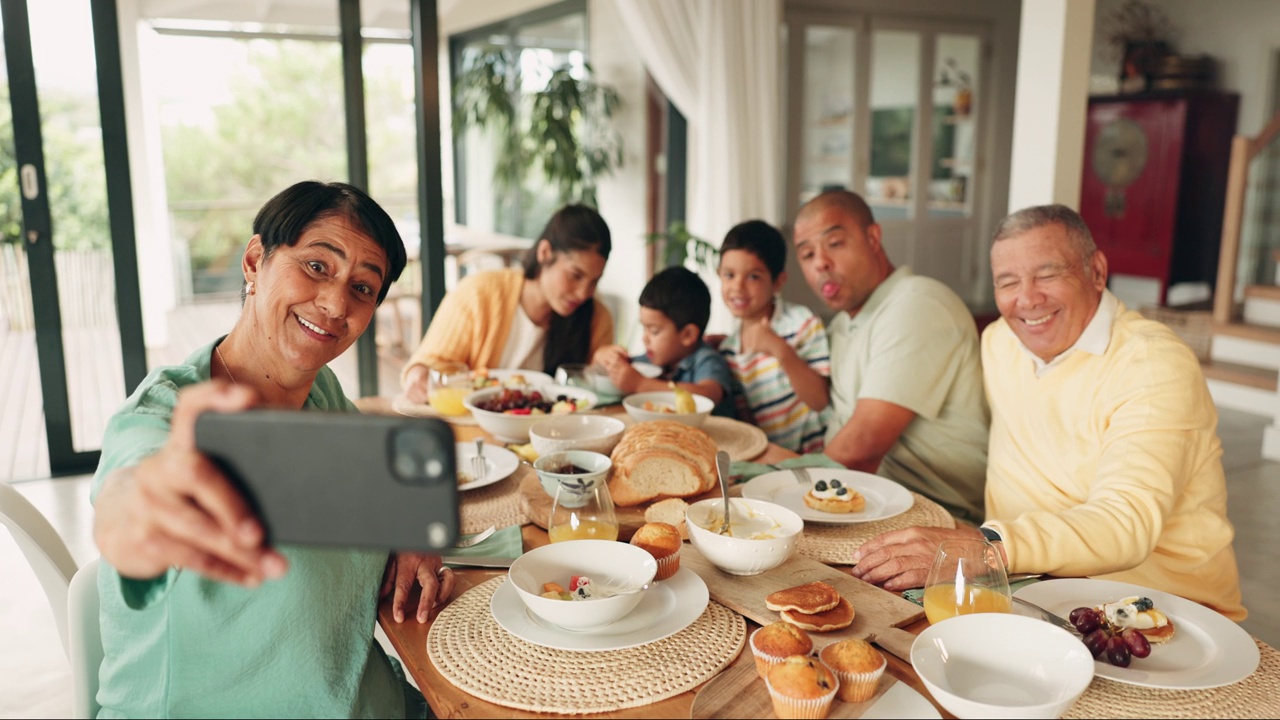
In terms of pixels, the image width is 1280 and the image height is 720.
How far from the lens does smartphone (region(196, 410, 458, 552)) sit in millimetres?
673

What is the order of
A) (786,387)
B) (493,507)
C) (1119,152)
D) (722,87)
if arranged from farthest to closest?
(1119,152) < (722,87) < (786,387) < (493,507)

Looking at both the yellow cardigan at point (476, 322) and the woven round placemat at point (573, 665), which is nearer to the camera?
the woven round placemat at point (573, 665)

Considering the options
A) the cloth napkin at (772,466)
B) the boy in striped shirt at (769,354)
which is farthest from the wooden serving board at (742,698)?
the boy in striped shirt at (769,354)

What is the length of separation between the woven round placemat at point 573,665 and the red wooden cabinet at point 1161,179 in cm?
757

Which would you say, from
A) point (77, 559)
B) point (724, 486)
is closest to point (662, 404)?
point (724, 486)

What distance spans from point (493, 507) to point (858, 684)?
0.85 m

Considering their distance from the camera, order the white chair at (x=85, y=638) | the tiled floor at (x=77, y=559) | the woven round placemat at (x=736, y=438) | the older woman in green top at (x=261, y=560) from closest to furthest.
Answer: the older woman in green top at (x=261, y=560)
the white chair at (x=85, y=638)
the woven round placemat at (x=736, y=438)
the tiled floor at (x=77, y=559)

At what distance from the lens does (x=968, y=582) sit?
1.21 metres

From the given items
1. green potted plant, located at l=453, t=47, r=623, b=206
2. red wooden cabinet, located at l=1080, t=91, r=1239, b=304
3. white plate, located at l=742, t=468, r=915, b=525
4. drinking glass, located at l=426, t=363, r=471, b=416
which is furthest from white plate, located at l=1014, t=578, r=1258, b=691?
red wooden cabinet, located at l=1080, t=91, r=1239, b=304

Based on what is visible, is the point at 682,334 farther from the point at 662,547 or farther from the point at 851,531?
the point at 662,547

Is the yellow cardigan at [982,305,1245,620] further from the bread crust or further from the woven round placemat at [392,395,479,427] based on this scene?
the woven round placemat at [392,395,479,427]

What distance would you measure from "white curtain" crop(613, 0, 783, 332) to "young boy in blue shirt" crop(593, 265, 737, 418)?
7.06 feet

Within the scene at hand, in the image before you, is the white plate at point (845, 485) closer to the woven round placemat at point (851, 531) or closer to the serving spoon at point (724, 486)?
the woven round placemat at point (851, 531)

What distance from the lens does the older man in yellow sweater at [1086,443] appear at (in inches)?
57.1
